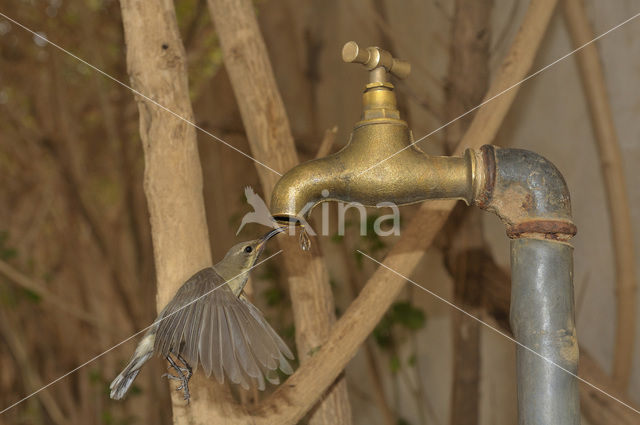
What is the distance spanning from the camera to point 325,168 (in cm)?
70

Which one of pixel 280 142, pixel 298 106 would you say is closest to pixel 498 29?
pixel 280 142

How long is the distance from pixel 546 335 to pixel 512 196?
6.3 inches

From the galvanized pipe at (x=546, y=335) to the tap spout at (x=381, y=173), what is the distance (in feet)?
0.35

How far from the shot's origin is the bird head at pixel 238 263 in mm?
791

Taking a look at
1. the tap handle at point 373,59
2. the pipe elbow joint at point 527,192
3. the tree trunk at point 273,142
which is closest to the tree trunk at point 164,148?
the tree trunk at point 273,142

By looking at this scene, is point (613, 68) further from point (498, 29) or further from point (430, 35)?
point (430, 35)

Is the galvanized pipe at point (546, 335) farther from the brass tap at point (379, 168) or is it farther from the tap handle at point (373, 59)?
the tap handle at point (373, 59)

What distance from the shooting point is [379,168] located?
0.70 meters

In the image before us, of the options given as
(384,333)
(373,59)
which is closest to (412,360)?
(384,333)

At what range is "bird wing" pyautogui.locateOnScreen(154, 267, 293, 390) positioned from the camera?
667 millimetres

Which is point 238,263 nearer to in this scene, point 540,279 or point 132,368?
point 132,368

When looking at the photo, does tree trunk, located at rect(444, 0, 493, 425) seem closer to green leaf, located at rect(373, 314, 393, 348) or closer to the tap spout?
green leaf, located at rect(373, 314, 393, 348)

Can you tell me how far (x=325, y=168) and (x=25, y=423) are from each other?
2465 millimetres

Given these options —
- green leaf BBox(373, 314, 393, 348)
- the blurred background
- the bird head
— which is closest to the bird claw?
the bird head
